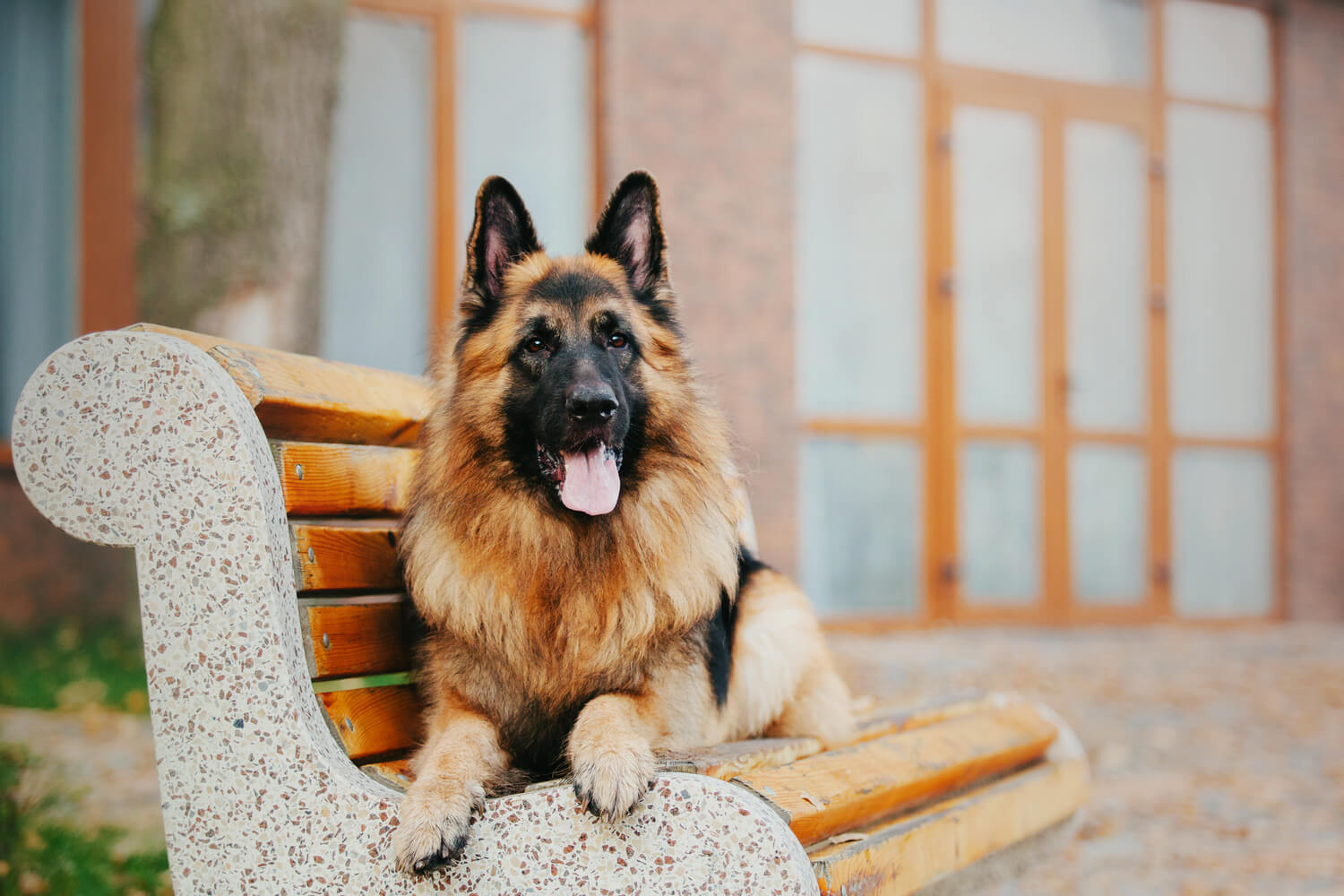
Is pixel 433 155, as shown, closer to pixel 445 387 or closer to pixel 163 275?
pixel 163 275

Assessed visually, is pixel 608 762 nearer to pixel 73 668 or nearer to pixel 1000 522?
pixel 73 668

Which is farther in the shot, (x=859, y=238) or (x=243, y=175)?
(x=859, y=238)

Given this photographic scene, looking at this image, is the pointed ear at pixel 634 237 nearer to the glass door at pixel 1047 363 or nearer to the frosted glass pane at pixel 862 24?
the frosted glass pane at pixel 862 24

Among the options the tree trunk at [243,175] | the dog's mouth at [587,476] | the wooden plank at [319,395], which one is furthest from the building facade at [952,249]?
the dog's mouth at [587,476]

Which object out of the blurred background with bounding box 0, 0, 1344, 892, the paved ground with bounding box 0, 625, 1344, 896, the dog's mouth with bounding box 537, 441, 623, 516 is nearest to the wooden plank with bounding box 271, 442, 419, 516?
the dog's mouth with bounding box 537, 441, 623, 516

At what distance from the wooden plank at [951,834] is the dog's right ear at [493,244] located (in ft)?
4.38

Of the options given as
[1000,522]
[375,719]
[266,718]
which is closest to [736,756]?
[375,719]

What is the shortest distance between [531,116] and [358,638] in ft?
22.6

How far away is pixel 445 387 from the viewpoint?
2555 millimetres

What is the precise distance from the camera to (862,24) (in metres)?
9.27

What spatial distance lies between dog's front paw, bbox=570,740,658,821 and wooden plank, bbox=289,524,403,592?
66cm

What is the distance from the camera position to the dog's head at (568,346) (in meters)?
2.33

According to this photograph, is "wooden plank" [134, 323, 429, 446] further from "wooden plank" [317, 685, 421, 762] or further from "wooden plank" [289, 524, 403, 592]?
"wooden plank" [317, 685, 421, 762]

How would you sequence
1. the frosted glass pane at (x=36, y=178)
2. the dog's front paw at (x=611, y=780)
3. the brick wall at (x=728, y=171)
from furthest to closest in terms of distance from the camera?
the brick wall at (x=728, y=171) → the frosted glass pane at (x=36, y=178) → the dog's front paw at (x=611, y=780)
